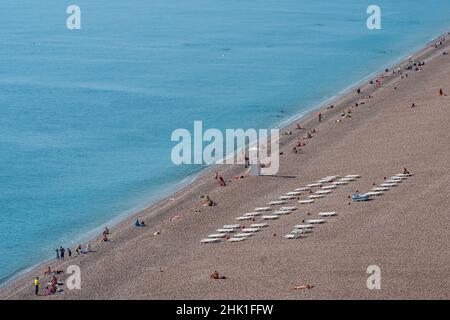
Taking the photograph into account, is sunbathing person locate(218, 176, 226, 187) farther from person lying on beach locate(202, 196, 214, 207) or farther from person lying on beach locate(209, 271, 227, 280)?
person lying on beach locate(209, 271, 227, 280)

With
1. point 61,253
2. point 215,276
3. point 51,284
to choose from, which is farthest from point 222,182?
point 215,276

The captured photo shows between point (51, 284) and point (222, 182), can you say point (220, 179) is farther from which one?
point (51, 284)

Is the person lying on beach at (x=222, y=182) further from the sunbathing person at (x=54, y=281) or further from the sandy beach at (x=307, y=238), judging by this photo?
the sunbathing person at (x=54, y=281)

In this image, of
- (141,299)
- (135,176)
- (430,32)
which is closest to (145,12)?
(430,32)

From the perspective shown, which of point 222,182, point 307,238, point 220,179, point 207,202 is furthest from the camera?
point 220,179

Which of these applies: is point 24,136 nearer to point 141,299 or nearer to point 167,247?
point 167,247

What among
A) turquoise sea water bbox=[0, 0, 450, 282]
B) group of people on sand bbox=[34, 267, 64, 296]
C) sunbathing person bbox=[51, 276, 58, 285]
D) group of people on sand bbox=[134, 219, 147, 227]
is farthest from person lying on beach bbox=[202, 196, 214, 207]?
sunbathing person bbox=[51, 276, 58, 285]
